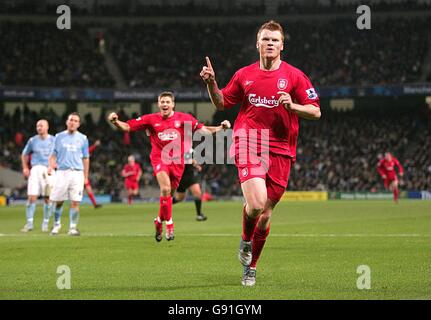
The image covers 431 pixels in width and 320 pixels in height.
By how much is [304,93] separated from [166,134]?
22.7ft

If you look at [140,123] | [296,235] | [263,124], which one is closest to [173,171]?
[140,123]

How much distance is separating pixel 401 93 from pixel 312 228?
3307cm

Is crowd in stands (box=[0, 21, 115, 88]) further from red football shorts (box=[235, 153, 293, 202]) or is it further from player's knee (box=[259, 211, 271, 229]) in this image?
red football shorts (box=[235, 153, 293, 202])

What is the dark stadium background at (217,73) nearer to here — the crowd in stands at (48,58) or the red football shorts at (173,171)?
the crowd in stands at (48,58)

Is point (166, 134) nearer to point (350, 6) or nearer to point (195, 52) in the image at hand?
point (195, 52)

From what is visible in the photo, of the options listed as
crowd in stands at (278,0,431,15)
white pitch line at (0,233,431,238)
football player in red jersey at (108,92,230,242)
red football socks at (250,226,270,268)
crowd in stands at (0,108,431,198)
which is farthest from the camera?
crowd in stands at (278,0,431,15)

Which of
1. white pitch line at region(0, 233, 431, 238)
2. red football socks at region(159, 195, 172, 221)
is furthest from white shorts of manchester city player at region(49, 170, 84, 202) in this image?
red football socks at region(159, 195, 172, 221)

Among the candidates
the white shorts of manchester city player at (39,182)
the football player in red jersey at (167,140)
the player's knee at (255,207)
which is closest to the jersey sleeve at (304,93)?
the player's knee at (255,207)

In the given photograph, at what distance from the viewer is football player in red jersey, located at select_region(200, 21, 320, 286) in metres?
9.20

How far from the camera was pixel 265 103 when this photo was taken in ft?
30.5

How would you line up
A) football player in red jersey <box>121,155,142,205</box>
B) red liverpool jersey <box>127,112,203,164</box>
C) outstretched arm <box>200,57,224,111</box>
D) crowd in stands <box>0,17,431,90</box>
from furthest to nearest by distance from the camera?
crowd in stands <box>0,17,431,90</box> < football player in red jersey <box>121,155,142,205</box> < red liverpool jersey <box>127,112,203,164</box> < outstretched arm <box>200,57,224,111</box>

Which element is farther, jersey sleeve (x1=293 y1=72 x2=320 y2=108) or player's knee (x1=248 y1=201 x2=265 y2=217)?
jersey sleeve (x1=293 y1=72 x2=320 y2=108)

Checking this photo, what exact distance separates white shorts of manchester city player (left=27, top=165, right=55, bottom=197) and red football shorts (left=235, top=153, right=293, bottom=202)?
452 inches
